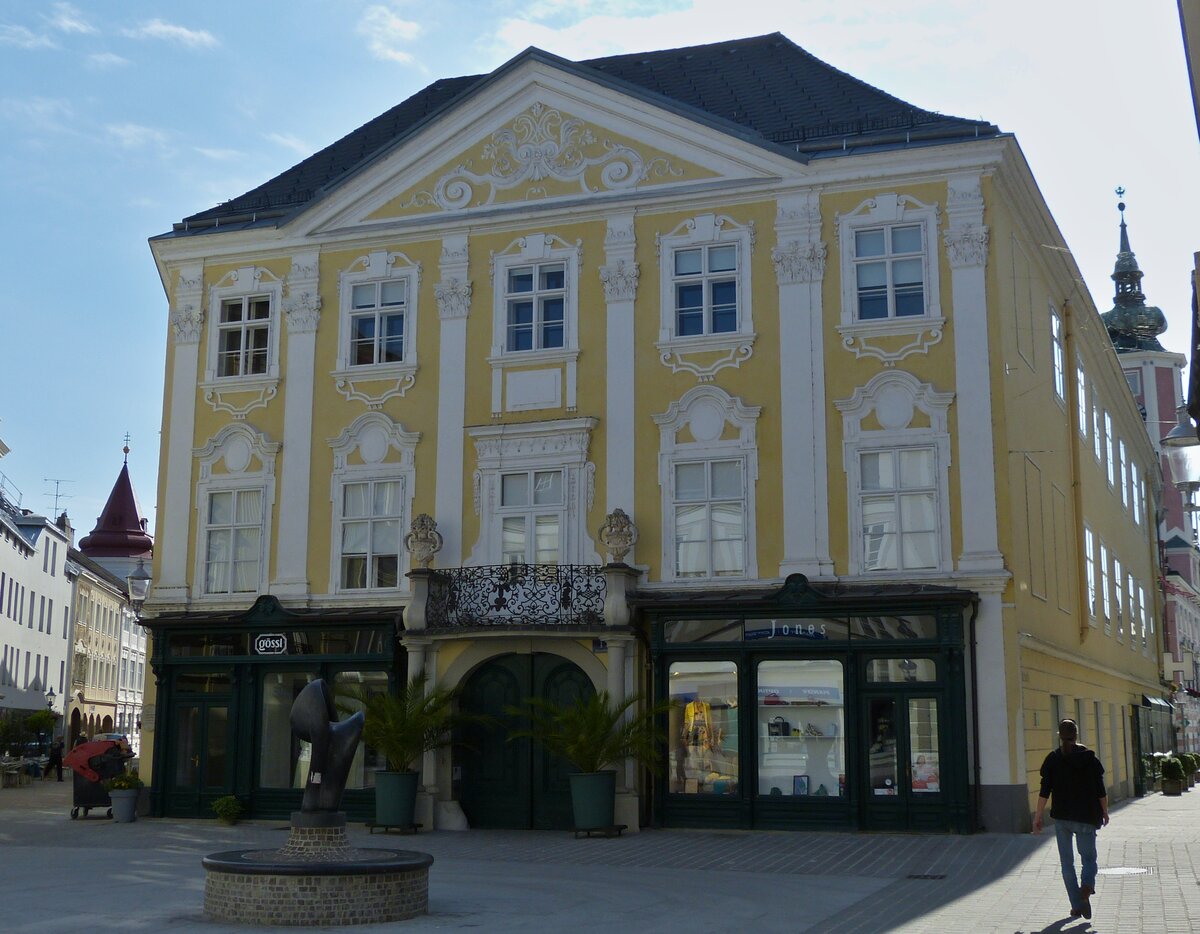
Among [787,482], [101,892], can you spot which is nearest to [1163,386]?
[787,482]

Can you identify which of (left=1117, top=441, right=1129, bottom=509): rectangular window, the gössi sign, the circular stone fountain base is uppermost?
(left=1117, top=441, right=1129, bottom=509): rectangular window

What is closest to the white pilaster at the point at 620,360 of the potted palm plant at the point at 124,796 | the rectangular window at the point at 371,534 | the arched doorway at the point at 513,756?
the arched doorway at the point at 513,756

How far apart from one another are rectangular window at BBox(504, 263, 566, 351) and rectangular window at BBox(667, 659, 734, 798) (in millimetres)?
6012

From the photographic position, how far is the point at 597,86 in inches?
995

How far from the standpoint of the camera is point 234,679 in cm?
2533

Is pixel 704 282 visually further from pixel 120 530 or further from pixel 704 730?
pixel 120 530

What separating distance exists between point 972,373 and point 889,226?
108 inches

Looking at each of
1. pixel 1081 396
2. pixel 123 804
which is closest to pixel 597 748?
pixel 123 804

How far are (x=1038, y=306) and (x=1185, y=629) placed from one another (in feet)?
160

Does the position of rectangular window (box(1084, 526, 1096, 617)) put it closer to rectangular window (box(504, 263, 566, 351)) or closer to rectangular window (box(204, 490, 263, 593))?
rectangular window (box(504, 263, 566, 351))

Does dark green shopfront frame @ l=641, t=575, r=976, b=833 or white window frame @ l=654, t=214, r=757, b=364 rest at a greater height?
white window frame @ l=654, t=214, r=757, b=364

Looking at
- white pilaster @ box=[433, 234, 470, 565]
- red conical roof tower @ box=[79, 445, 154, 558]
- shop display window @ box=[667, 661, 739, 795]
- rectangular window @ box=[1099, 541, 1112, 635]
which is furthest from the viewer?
red conical roof tower @ box=[79, 445, 154, 558]

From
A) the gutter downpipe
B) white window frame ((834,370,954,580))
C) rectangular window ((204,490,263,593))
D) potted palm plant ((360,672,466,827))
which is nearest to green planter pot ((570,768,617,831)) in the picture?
potted palm plant ((360,672,466,827))

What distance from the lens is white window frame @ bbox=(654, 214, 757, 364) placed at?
23.7 m
